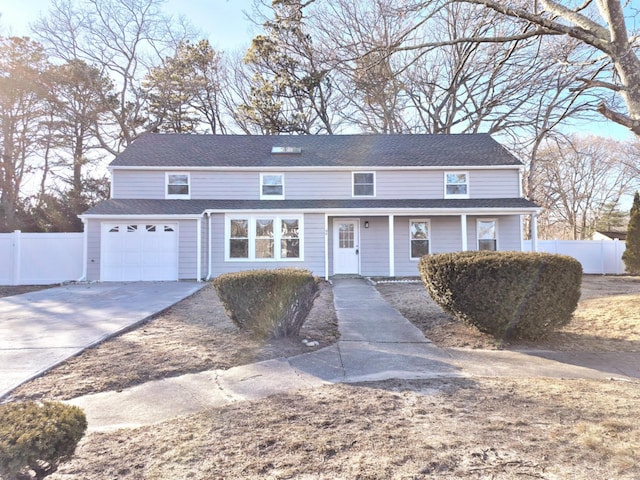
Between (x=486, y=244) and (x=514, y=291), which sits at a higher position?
(x=486, y=244)

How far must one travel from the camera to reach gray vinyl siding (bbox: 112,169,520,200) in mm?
14414

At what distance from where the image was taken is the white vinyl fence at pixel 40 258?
1336 centimetres

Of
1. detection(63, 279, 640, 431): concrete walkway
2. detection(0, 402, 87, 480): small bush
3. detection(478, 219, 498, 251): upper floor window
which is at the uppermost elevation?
detection(478, 219, 498, 251): upper floor window

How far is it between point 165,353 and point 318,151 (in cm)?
1229

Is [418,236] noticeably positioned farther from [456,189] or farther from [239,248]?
[239,248]

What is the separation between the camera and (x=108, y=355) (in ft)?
15.3

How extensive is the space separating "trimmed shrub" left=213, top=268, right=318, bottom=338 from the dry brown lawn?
0.88m

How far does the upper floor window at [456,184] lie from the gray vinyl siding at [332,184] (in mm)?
177

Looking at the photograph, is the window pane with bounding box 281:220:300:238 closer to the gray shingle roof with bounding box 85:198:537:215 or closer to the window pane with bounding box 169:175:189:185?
the gray shingle roof with bounding box 85:198:537:215

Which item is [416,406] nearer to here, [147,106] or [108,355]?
[108,355]

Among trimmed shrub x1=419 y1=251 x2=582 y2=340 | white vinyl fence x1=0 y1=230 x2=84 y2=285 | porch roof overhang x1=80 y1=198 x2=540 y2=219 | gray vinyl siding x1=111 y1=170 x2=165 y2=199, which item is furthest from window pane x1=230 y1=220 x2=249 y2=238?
trimmed shrub x1=419 y1=251 x2=582 y2=340

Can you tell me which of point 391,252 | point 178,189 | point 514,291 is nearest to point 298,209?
point 391,252

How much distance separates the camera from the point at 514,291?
4.86 meters

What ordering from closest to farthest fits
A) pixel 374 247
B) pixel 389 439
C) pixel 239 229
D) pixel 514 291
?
1. pixel 389 439
2. pixel 514 291
3. pixel 239 229
4. pixel 374 247
